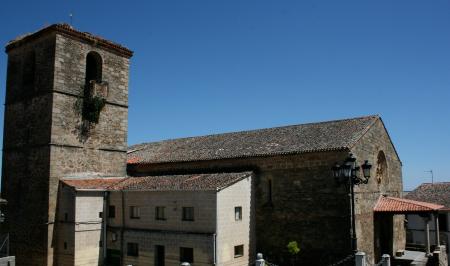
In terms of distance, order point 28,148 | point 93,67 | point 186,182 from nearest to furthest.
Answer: point 186,182
point 28,148
point 93,67

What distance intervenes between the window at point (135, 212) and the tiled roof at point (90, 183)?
2.18m

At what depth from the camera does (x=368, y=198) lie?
23297 mm

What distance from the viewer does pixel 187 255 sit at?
70.3ft

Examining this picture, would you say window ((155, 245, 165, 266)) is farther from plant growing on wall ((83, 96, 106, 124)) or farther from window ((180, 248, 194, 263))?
plant growing on wall ((83, 96, 106, 124))

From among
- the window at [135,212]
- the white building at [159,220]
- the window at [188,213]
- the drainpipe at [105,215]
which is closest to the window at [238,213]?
the white building at [159,220]

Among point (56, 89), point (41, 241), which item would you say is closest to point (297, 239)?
point (41, 241)

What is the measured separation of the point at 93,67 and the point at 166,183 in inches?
389

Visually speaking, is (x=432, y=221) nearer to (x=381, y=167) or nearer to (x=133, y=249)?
(x=381, y=167)

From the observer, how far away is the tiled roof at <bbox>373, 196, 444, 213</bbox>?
22062mm

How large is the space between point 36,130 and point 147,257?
9922 mm

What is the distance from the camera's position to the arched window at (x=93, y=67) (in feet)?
89.7

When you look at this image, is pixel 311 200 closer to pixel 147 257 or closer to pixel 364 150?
pixel 364 150

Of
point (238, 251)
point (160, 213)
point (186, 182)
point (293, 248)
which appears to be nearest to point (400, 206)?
point (293, 248)

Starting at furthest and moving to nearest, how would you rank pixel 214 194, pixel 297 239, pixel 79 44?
1. pixel 79 44
2. pixel 297 239
3. pixel 214 194
